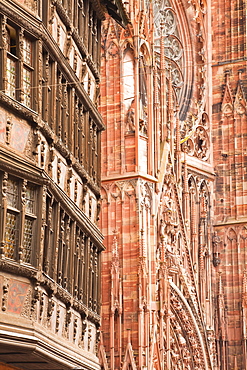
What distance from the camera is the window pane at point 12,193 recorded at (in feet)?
67.4

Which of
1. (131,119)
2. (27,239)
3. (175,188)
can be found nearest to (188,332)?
(175,188)

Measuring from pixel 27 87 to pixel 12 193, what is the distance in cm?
246

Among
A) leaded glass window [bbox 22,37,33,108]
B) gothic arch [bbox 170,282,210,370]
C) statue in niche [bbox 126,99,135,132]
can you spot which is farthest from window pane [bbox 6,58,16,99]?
gothic arch [bbox 170,282,210,370]

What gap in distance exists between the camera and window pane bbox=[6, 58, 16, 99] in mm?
21223

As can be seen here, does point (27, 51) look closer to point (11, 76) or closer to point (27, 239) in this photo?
point (11, 76)

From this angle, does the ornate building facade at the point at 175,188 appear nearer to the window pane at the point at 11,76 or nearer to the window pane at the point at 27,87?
the window pane at the point at 27,87

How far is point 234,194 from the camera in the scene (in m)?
49.7

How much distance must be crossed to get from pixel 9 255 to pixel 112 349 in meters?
18.2

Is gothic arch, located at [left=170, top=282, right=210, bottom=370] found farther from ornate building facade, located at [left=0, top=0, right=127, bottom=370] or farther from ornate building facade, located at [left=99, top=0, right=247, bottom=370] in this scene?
ornate building facade, located at [left=0, top=0, right=127, bottom=370]

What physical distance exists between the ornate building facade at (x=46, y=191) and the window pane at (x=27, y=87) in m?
0.03

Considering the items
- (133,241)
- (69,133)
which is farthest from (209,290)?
(69,133)

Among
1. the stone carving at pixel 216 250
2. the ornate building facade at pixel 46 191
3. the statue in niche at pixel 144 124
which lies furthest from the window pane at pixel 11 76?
the stone carving at pixel 216 250

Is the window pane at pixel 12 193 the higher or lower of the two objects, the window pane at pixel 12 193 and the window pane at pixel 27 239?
the higher

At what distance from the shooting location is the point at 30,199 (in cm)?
A: 2138
